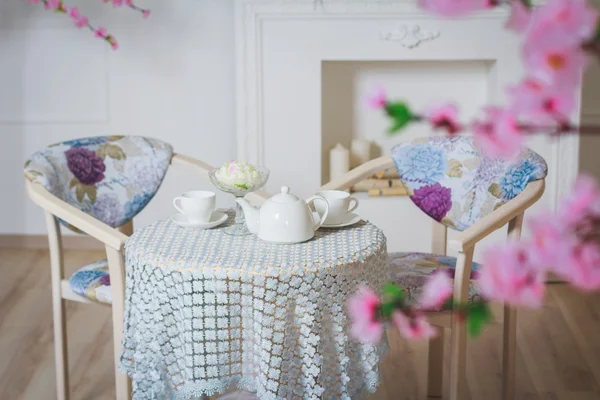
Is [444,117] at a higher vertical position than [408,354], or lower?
higher

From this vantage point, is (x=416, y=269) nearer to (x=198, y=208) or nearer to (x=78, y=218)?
(x=198, y=208)

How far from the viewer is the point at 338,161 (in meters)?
3.95

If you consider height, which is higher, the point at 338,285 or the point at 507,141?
the point at 507,141

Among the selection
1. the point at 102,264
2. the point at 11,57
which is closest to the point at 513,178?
the point at 102,264

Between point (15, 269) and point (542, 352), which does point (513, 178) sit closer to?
point (542, 352)

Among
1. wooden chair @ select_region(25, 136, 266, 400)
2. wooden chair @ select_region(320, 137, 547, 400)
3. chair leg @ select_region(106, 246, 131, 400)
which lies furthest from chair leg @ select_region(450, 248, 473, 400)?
chair leg @ select_region(106, 246, 131, 400)

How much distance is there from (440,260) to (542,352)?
740 millimetres

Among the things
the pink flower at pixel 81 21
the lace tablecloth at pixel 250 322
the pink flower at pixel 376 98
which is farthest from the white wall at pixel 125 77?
the pink flower at pixel 376 98

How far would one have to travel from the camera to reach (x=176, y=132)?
13.6ft

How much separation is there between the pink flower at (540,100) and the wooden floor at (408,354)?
7.59 feet

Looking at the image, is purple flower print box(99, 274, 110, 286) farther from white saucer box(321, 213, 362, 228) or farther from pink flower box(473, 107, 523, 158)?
pink flower box(473, 107, 523, 158)

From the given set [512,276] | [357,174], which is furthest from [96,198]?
[512,276]

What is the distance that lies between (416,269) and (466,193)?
28cm

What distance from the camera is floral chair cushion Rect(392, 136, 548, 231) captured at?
97.2 inches
